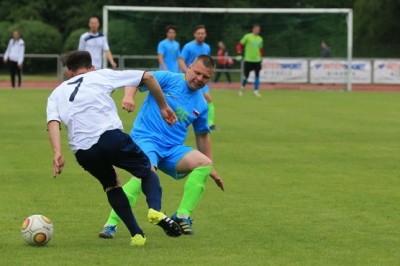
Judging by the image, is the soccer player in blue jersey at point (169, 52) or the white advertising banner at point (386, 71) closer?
the soccer player in blue jersey at point (169, 52)

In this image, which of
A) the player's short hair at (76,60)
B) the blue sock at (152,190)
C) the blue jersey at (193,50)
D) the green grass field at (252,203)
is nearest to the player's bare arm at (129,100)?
the player's short hair at (76,60)

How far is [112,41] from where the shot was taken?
4084 cm

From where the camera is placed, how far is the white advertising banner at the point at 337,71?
128ft

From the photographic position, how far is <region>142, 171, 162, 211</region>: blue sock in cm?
808

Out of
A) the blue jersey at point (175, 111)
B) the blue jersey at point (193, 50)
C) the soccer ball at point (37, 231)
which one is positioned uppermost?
the blue jersey at point (193, 50)

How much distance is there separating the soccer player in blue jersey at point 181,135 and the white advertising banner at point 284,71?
3125 centimetres

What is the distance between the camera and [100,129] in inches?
309

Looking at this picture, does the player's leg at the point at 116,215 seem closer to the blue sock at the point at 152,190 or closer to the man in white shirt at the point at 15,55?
the blue sock at the point at 152,190

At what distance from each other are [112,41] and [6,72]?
8.67m

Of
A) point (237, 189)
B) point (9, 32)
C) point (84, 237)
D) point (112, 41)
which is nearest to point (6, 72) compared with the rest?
point (9, 32)

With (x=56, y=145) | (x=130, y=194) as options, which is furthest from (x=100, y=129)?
(x=130, y=194)

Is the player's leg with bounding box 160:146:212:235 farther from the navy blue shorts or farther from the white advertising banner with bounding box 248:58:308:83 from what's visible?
the white advertising banner with bounding box 248:58:308:83

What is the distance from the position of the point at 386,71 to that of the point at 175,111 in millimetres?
33272

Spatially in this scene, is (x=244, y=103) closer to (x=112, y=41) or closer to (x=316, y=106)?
(x=316, y=106)
